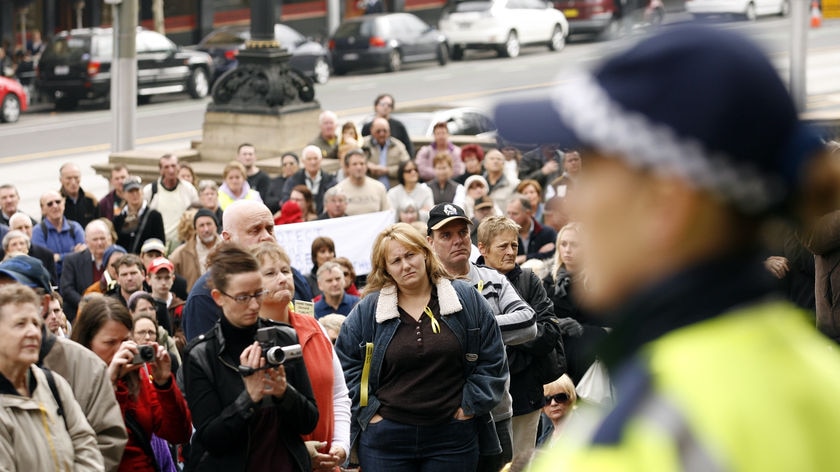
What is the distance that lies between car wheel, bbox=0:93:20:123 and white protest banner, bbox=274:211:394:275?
20518 millimetres

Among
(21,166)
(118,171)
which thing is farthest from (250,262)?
(21,166)

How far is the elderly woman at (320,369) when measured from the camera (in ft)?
20.8

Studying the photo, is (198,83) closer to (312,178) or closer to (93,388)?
(312,178)

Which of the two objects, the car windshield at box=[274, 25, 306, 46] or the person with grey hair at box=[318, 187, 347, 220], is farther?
the car windshield at box=[274, 25, 306, 46]

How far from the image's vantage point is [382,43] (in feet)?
126

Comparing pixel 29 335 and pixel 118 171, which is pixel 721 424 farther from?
pixel 118 171

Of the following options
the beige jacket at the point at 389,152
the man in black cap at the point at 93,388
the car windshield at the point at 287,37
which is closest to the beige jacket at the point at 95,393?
the man in black cap at the point at 93,388

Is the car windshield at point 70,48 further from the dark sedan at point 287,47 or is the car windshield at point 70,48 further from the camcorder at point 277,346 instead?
the camcorder at point 277,346

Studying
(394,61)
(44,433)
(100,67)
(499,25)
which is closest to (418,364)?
(44,433)

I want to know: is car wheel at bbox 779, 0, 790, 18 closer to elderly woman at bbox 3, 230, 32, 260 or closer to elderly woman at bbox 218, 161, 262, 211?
elderly woman at bbox 218, 161, 262, 211

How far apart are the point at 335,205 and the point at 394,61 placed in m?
26.4

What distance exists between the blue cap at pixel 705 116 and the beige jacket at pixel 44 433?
169 inches

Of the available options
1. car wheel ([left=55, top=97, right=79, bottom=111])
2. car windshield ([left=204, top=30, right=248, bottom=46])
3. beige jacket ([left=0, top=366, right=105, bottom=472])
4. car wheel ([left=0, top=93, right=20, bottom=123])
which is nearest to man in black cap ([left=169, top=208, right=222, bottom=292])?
beige jacket ([left=0, top=366, right=105, bottom=472])

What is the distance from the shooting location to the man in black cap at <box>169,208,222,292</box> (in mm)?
11461
